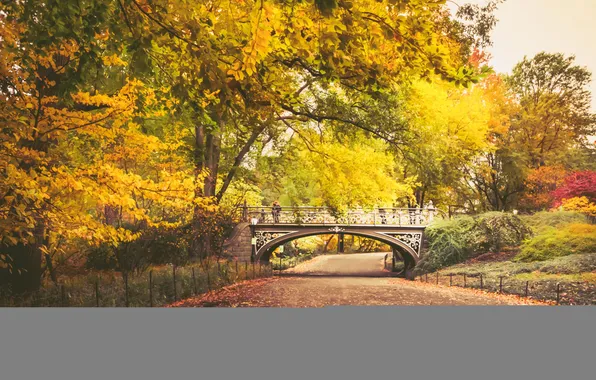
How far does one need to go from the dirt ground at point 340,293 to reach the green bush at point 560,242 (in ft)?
1.52

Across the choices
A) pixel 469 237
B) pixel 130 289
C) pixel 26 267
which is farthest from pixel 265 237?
pixel 26 267

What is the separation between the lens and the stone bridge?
5344mm

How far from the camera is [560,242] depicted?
460cm

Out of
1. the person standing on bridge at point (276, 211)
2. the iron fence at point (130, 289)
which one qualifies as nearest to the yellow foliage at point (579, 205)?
the person standing on bridge at point (276, 211)

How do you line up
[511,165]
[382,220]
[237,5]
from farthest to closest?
[382,220]
[511,165]
[237,5]

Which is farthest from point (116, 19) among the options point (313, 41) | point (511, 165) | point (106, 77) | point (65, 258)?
point (511, 165)

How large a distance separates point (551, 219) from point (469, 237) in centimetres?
77

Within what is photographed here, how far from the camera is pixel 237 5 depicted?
323cm

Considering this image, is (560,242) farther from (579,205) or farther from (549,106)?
(549,106)

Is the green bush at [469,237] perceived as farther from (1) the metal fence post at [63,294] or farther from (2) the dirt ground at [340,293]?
(1) the metal fence post at [63,294]

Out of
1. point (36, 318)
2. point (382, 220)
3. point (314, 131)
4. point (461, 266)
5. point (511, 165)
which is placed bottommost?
Answer: point (36, 318)

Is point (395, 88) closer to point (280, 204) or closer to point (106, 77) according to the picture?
point (280, 204)

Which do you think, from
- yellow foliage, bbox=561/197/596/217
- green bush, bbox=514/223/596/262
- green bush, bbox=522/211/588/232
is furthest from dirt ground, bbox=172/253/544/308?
yellow foliage, bbox=561/197/596/217

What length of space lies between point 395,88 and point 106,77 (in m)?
2.68
